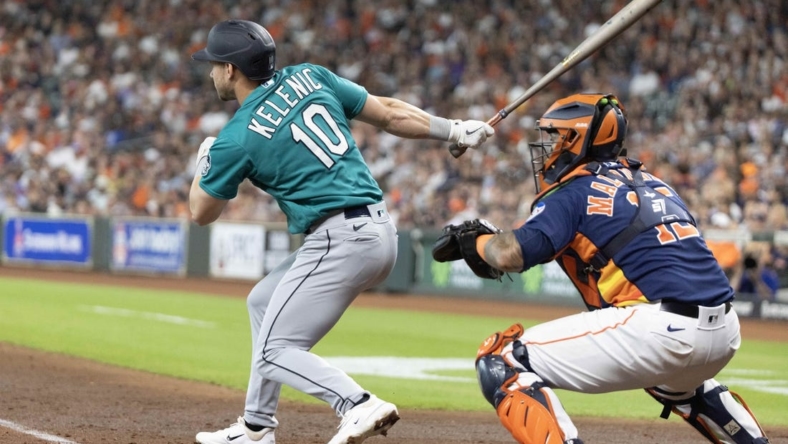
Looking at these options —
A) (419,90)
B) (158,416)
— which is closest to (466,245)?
(158,416)

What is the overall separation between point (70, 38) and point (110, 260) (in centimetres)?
794

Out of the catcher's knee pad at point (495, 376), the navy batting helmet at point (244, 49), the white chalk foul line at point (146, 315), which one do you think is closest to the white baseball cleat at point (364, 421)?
the catcher's knee pad at point (495, 376)

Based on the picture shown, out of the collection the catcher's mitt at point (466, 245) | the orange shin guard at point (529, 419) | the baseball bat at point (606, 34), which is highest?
the baseball bat at point (606, 34)

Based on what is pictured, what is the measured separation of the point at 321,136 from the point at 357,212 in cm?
39

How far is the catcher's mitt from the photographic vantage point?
4699 millimetres

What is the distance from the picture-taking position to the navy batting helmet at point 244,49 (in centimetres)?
512

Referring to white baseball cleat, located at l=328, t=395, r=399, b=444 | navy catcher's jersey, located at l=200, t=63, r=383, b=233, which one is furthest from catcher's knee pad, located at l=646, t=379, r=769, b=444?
navy catcher's jersey, located at l=200, t=63, r=383, b=233

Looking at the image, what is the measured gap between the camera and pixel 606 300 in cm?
464

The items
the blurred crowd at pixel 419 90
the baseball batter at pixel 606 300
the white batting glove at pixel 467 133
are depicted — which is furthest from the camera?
the blurred crowd at pixel 419 90

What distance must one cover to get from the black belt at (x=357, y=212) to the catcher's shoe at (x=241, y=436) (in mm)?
1193

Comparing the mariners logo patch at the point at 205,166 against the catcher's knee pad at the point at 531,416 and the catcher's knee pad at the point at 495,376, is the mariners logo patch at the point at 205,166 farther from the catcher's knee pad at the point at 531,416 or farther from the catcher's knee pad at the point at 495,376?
the catcher's knee pad at the point at 531,416

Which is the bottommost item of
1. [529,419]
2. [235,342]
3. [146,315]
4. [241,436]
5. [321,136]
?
[146,315]

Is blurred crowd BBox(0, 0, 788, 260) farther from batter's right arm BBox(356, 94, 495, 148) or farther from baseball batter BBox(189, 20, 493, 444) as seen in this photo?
baseball batter BBox(189, 20, 493, 444)

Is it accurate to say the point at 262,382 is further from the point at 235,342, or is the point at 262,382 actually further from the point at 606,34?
the point at 235,342
